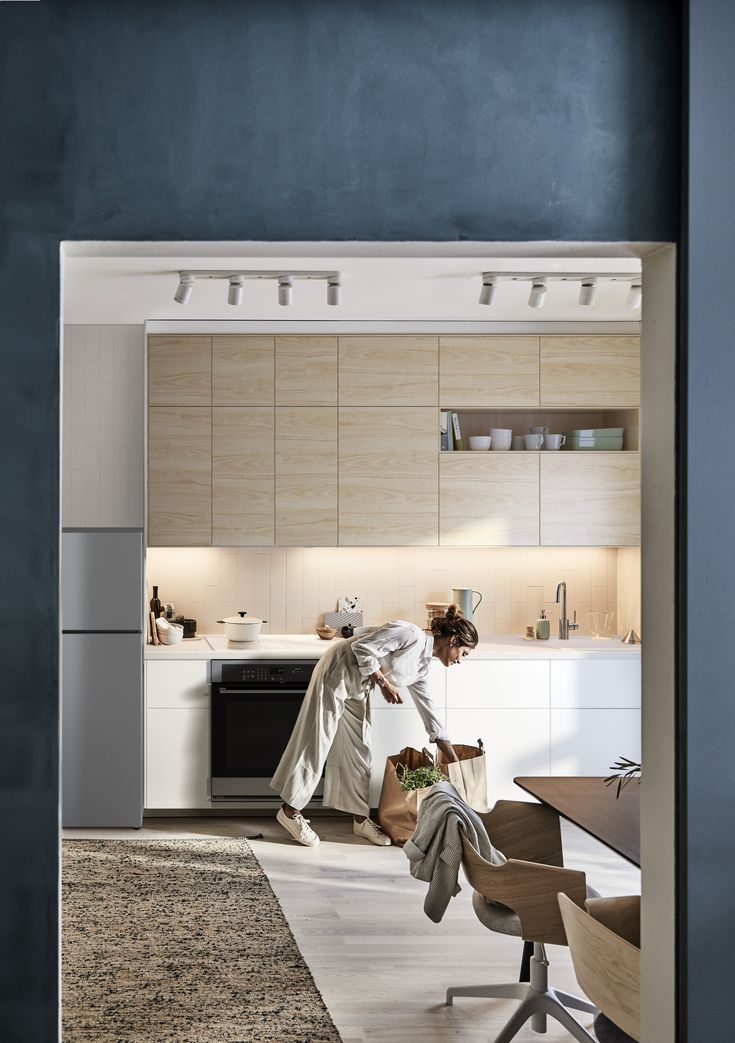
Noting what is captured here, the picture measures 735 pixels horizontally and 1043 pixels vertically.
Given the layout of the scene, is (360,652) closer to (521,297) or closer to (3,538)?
(521,297)

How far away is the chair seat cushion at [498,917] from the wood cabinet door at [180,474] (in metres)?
3.13

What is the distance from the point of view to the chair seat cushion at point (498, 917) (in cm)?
295

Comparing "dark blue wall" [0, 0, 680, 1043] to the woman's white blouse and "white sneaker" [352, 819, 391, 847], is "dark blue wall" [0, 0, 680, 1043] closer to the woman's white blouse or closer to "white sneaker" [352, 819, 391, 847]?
the woman's white blouse

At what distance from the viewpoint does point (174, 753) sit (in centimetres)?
551

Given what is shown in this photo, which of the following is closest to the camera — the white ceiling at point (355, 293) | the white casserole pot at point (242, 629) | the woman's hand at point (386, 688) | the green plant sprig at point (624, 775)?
the green plant sprig at point (624, 775)

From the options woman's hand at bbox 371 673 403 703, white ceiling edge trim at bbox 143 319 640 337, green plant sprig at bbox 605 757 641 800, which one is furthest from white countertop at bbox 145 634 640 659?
green plant sprig at bbox 605 757 641 800

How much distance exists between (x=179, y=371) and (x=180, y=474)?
23.0 inches

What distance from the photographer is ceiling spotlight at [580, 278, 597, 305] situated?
4.77 meters

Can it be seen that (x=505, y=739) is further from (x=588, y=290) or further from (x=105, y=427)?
(x=105, y=427)

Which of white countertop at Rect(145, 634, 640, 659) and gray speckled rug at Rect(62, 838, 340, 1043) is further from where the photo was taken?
white countertop at Rect(145, 634, 640, 659)

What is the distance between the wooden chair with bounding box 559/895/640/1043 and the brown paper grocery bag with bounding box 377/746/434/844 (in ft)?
8.77

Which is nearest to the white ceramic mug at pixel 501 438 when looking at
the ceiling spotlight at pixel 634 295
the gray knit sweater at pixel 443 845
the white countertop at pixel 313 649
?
the ceiling spotlight at pixel 634 295

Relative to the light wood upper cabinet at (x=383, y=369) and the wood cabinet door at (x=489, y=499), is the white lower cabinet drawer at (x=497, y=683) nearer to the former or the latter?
the wood cabinet door at (x=489, y=499)

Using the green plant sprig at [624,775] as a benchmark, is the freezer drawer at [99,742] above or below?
below
